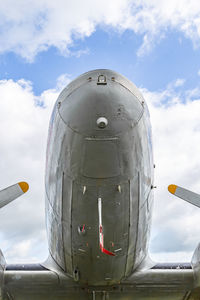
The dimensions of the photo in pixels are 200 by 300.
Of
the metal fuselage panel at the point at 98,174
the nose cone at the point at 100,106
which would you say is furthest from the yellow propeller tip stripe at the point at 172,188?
the nose cone at the point at 100,106

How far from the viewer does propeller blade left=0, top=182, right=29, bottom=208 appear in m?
8.34

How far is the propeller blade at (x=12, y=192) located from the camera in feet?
27.4

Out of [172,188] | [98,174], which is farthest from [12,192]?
[172,188]

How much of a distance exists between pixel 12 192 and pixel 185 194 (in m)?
4.59

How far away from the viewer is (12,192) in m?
8.59

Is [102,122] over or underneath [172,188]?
over

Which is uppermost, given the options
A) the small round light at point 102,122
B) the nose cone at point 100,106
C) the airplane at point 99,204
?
the nose cone at point 100,106

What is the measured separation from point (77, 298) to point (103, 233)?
119 inches

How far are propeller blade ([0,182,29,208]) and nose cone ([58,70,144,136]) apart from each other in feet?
9.46

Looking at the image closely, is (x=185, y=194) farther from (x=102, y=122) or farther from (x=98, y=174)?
(x=102, y=122)

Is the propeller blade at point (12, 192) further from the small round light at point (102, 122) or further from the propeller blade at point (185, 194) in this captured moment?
the propeller blade at point (185, 194)

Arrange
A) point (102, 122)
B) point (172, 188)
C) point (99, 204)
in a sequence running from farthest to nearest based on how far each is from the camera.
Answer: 1. point (172, 188)
2. point (99, 204)
3. point (102, 122)

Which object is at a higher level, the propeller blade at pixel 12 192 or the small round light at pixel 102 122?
the small round light at pixel 102 122

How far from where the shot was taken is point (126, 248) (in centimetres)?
835
